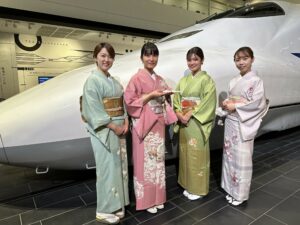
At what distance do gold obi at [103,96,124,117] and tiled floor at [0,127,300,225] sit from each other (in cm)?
82

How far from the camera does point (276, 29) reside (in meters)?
3.28

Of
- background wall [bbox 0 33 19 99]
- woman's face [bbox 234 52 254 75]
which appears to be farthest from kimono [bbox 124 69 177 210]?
background wall [bbox 0 33 19 99]

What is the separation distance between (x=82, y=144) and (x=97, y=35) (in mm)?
6738

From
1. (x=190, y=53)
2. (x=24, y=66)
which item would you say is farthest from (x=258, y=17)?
(x=24, y=66)

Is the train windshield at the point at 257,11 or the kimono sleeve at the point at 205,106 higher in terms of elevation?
the train windshield at the point at 257,11

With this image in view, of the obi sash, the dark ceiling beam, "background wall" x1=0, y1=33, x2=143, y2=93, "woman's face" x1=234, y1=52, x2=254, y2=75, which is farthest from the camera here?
"background wall" x1=0, y1=33, x2=143, y2=93

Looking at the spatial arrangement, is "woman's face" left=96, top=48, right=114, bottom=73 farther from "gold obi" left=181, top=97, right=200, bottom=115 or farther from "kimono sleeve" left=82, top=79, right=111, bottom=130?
"gold obi" left=181, top=97, right=200, bottom=115

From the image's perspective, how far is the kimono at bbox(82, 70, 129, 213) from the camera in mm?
1582

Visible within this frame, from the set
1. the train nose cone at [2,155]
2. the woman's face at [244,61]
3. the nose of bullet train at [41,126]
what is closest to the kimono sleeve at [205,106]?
the woman's face at [244,61]

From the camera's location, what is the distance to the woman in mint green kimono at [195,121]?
76.3 inches

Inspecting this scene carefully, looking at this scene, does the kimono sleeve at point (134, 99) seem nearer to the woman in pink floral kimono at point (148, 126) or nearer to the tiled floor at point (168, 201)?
the woman in pink floral kimono at point (148, 126)

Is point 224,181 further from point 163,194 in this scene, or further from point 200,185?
point 163,194

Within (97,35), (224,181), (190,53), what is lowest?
(224,181)

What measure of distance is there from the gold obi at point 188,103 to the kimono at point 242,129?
31 centimetres
